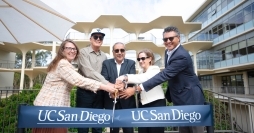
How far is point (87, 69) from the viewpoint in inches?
90.9

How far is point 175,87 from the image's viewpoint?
194cm

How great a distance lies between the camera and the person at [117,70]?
229 cm

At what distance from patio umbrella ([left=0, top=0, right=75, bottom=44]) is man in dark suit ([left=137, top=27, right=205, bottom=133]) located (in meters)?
1.81

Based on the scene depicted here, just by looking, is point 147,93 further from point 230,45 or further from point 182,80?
point 230,45

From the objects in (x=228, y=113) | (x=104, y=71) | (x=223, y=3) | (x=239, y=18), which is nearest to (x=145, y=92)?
(x=104, y=71)

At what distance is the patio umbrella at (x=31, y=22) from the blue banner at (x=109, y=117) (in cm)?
174

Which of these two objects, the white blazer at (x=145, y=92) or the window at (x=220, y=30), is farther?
the window at (x=220, y=30)

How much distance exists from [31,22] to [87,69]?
1.44 meters

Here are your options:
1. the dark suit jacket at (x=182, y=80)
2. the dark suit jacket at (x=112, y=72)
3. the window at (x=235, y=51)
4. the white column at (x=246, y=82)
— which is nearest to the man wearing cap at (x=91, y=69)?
the dark suit jacket at (x=112, y=72)

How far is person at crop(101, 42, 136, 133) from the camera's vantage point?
A: 7.51 ft

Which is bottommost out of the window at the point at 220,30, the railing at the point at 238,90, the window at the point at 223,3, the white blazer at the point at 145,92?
the railing at the point at 238,90

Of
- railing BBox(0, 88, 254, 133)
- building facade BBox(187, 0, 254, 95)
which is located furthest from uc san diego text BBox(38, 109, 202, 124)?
building facade BBox(187, 0, 254, 95)

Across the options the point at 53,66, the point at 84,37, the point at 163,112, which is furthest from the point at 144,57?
the point at 84,37

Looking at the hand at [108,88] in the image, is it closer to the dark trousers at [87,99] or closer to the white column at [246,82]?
the dark trousers at [87,99]
